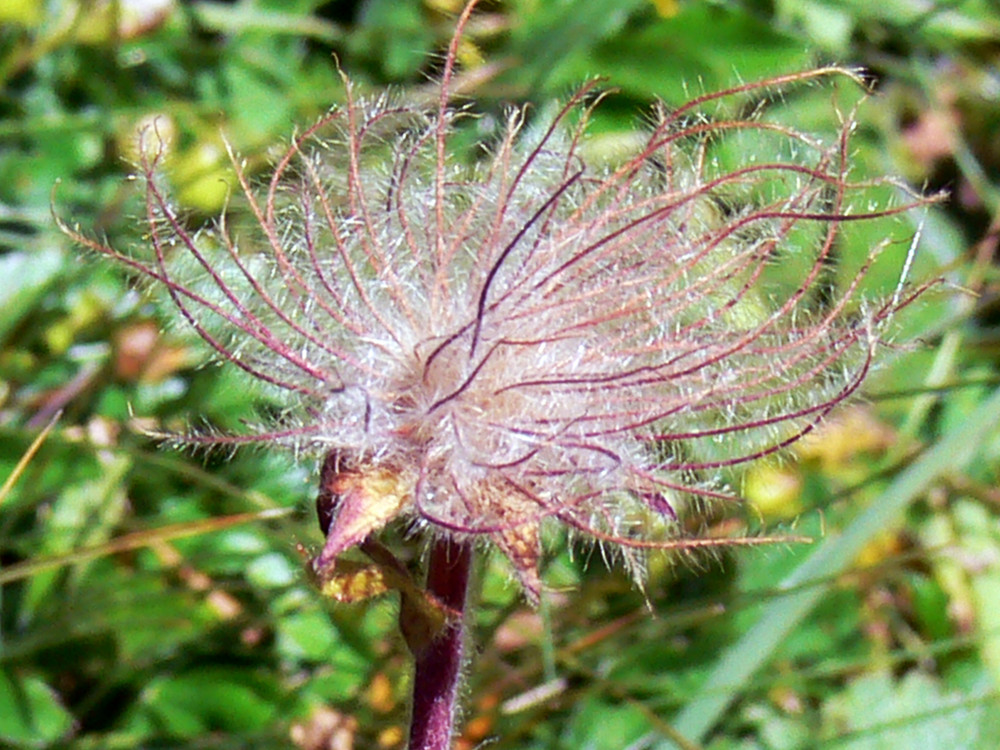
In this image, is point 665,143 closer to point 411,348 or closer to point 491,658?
point 411,348

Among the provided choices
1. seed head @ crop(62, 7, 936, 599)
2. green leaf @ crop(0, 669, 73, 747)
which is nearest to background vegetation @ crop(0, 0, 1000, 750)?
green leaf @ crop(0, 669, 73, 747)

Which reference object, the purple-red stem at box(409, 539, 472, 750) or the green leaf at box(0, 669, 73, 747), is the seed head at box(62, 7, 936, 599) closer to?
the purple-red stem at box(409, 539, 472, 750)

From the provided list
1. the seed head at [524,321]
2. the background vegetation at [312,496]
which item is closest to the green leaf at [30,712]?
the background vegetation at [312,496]

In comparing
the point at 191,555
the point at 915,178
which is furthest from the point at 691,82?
the point at 191,555

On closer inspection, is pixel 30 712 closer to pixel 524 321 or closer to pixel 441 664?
pixel 441 664

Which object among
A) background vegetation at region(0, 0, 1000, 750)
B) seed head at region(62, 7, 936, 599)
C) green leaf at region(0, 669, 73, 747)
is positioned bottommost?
green leaf at region(0, 669, 73, 747)

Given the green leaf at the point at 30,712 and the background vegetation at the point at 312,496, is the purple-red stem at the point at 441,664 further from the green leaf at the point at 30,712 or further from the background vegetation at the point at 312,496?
the green leaf at the point at 30,712
